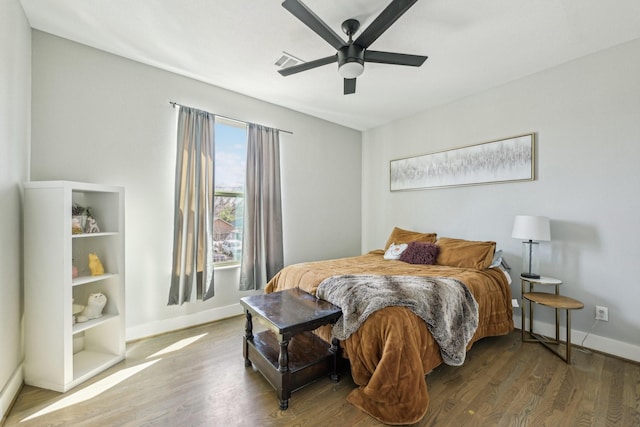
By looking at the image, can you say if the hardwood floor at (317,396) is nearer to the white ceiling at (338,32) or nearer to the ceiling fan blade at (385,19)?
the ceiling fan blade at (385,19)

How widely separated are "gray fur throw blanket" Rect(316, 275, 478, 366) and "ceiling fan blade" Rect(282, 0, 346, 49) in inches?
68.7

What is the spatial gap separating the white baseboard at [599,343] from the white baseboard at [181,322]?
3.27m

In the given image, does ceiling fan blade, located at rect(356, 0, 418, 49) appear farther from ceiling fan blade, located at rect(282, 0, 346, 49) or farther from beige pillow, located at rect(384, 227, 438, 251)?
beige pillow, located at rect(384, 227, 438, 251)

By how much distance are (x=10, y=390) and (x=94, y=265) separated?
845mm

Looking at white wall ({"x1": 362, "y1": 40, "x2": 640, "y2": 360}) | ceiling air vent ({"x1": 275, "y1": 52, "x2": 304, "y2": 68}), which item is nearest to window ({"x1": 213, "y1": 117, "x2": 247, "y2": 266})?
ceiling air vent ({"x1": 275, "y1": 52, "x2": 304, "y2": 68})

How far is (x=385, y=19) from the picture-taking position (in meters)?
1.65

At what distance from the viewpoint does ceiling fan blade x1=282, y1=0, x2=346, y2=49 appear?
5.07 ft

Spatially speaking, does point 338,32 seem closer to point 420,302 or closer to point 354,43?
point 354,43

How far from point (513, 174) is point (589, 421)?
2191 millimetres

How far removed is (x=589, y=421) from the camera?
5.15 ft

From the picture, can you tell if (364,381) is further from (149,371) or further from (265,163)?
(265,163)

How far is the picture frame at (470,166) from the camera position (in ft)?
9.42

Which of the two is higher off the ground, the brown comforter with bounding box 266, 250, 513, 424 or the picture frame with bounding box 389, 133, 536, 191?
the picture frame with bounding box 389, 133, 536, 191

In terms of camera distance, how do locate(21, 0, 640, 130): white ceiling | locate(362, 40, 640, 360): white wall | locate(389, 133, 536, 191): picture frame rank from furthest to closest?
locate(389, 133, 536, 191): picture frame
locate(362, 40, 640, 360): white wall
locate(21, 0, 640, 130): white ceiling
